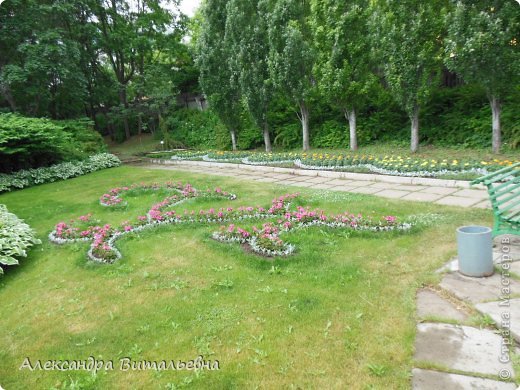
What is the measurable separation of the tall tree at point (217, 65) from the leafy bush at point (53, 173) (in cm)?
528

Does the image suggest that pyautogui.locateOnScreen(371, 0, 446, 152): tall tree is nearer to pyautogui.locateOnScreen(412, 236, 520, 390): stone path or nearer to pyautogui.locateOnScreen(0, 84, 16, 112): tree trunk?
pyautogui.locateOnScreen(412, 236, 520, 390): stone path

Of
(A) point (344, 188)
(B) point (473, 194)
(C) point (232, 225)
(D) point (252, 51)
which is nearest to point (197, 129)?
(D) point (252, 51)

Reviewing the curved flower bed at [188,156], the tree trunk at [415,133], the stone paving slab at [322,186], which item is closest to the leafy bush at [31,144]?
the curved flower bed at [188,156]

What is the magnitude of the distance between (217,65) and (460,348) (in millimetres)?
14465

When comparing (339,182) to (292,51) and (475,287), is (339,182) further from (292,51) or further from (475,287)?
(292,51)

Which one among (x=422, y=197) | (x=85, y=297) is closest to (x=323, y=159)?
(x=422, y=197)

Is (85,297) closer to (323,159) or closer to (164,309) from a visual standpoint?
(164,309)

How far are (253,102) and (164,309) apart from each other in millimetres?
11233

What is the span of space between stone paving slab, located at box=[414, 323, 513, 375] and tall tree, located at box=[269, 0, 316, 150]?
10248mm

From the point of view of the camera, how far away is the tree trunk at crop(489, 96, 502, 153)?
8516 millimetres

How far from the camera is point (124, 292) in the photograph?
3.66m

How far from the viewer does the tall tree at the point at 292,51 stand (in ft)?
37.9

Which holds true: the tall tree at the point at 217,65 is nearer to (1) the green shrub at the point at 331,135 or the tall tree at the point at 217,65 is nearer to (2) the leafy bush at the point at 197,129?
(2) the leafy bush at the point at 197,129

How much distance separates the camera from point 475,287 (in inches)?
123
